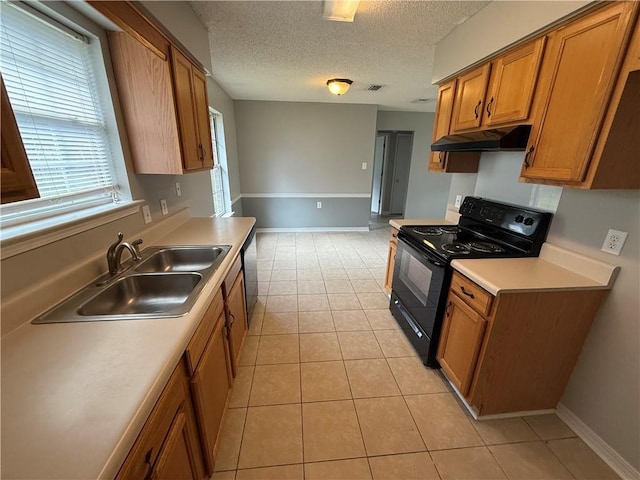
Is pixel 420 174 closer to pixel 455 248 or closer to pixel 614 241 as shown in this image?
pixel 455 248

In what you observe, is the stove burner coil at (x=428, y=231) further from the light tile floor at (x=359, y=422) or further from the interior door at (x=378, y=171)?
the interior door at (x=378, y=171)

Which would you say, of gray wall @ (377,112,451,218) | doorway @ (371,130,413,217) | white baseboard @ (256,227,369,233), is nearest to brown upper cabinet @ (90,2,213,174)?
white baseboard @ (256,227,369,233)

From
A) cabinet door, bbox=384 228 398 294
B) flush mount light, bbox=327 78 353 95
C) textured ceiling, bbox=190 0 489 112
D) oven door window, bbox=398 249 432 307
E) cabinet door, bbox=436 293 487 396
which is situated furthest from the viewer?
flush mount light, bbox=327 78 353 95

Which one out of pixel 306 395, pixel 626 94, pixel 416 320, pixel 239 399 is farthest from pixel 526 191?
Answer: pixel 239 399

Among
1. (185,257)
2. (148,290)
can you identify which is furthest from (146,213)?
(148,290)

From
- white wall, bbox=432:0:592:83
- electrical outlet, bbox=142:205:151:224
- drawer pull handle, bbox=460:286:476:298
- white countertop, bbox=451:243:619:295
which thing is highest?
white wall, bbox=432:0:592:83

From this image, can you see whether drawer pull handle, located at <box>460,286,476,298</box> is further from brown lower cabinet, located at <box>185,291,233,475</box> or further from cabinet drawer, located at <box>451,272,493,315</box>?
brown lower cabinet, located at <box>185,291,233,475</box>

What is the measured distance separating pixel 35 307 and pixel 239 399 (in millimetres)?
1189

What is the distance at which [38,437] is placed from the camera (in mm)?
583

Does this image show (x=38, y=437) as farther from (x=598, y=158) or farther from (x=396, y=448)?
(x=598, y=158)

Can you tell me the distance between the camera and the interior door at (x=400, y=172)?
611cm

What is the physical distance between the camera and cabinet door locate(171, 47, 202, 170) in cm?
164

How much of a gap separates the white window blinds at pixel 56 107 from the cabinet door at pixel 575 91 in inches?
94.2

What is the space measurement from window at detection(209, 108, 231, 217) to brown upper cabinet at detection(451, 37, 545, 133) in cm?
314
